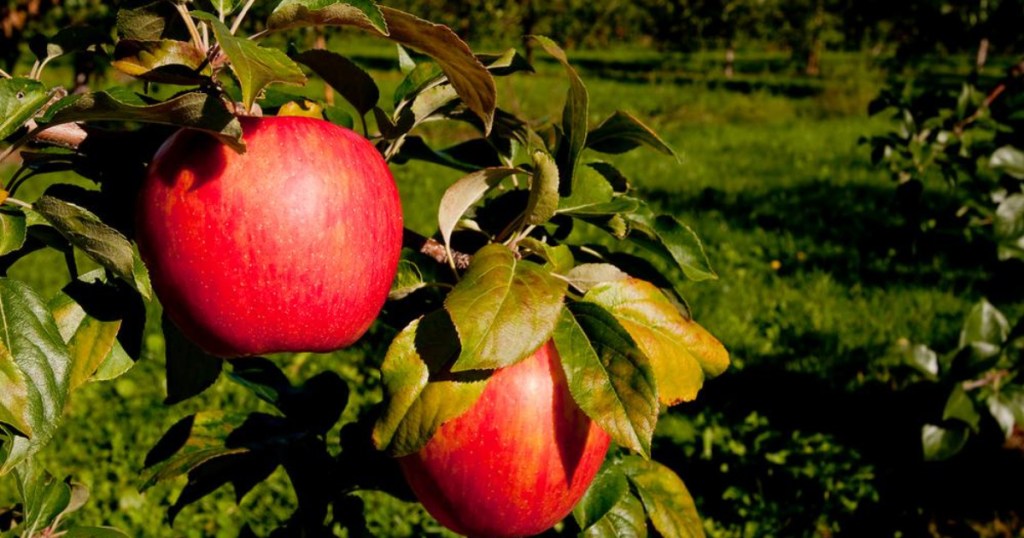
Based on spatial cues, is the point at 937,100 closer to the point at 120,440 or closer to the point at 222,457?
the point at 222,457

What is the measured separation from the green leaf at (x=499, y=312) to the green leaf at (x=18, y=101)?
0.92 ft

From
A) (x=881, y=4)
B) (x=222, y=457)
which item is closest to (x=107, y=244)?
(x=222, y=457)

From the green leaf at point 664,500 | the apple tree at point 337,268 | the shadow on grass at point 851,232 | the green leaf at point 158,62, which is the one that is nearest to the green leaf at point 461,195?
the apple tree at point 337,268

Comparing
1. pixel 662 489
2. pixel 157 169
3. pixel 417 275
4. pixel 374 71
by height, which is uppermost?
pixel 157 169

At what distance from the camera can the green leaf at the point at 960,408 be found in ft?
5.48

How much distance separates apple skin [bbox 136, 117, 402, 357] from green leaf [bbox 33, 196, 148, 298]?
3cm

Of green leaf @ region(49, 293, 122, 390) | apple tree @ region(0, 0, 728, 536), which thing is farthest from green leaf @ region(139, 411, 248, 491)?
green leaf @ region(49, 293, 122, 390)

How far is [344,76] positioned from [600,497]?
1.39 ft

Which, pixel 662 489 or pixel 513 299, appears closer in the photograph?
pixel 513 299

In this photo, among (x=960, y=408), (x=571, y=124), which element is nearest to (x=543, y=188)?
(x=571, y=124)

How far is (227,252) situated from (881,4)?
3.66 metres

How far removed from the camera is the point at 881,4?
12.0 ft

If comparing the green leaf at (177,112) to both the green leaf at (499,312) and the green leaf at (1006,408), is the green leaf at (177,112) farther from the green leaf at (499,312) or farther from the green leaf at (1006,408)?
the green leaf at (1006,408)

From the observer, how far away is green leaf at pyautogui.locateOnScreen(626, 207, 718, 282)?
2.49 ft
